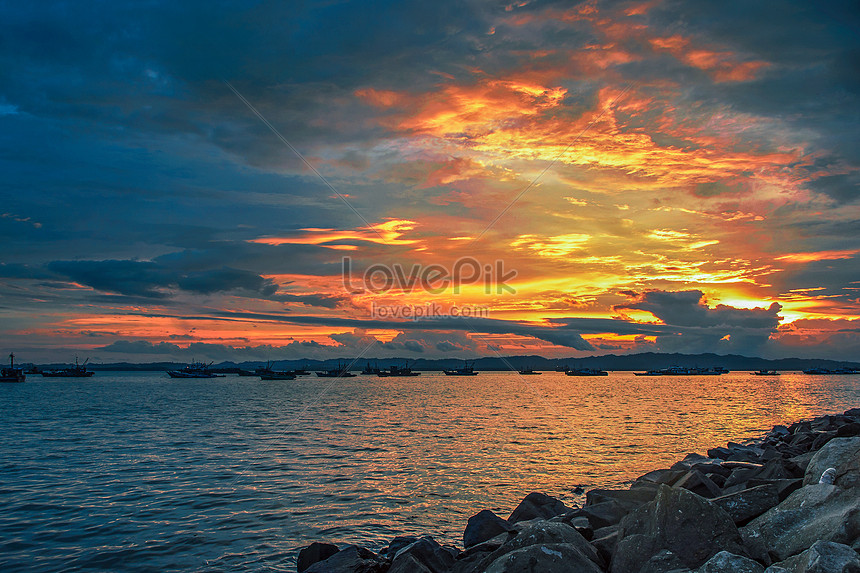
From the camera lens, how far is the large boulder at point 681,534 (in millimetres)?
9422

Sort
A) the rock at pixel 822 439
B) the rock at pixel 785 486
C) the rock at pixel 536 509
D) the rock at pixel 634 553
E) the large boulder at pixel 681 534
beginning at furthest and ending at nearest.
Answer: the rock at pixel 822 439 → the rock at pixel 536 509 → the rock at pixel 785 486 → the rock at pixel 634 553 → the large boulder at pixel 681 534

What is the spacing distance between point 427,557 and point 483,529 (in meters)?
3.03

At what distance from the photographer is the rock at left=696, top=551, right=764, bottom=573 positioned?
7816mm

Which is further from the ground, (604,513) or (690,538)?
(690,538)

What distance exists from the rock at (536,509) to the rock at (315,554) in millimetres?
5771

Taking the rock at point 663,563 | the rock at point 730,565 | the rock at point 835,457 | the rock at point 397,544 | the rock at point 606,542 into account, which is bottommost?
the rock at point 397,544

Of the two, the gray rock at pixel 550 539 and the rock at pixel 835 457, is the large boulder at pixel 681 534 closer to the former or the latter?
the gray rock at pixel 550 539

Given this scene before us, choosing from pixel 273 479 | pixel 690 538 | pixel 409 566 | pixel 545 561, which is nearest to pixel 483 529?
pixel 409 566

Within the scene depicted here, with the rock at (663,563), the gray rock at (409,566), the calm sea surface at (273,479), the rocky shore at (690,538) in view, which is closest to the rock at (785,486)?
the rocky shore at (690,538)

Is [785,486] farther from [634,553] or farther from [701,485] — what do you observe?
[634,553]

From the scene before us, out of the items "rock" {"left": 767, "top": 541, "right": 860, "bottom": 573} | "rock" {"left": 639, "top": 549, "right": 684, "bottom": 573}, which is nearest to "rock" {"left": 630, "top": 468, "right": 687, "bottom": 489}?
"rock" {"left": 639, "top": 549, "right": 684, "bottom": 573}

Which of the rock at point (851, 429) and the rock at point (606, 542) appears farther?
the rock at point (851, 429)

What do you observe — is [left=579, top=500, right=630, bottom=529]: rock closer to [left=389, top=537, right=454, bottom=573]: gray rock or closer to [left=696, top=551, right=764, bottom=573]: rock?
[left=389, top=537, right=454, bottom=573]: gray rock

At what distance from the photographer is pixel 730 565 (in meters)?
7.90
